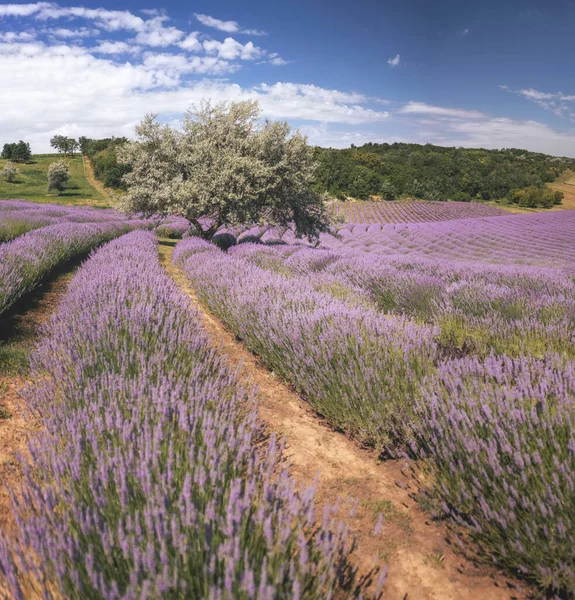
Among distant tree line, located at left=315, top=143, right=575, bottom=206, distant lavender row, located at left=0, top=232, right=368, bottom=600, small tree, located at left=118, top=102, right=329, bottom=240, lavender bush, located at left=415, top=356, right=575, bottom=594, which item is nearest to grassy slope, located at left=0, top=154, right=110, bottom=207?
distant tree line, located at left=315, top=143, right=575, bottom=206

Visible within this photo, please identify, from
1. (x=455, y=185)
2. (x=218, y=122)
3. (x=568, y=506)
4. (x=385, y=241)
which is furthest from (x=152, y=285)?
(x=455, y=185)

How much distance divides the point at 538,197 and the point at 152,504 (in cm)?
4998

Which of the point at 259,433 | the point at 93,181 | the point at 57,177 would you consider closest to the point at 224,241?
the point at 259,433

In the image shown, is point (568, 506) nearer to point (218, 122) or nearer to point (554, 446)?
point (554, 446)

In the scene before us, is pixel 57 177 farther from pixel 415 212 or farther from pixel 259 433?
pixel 259 433

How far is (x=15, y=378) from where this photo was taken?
3.14m

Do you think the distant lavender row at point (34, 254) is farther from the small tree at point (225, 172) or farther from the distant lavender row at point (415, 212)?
the distant lavender row at point (415, 212)

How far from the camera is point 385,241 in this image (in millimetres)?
18297

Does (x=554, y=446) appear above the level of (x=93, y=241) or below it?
below

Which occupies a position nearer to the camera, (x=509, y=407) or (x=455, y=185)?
(x=509, y=407)

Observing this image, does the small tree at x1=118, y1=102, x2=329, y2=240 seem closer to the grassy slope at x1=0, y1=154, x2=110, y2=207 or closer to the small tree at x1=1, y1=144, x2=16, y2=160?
the grassy slope at x1=0, y1=154, x2=110, y2=207

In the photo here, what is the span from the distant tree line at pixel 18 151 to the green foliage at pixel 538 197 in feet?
241

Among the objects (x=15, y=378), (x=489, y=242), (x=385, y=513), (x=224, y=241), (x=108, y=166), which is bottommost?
(x=385, y=513)

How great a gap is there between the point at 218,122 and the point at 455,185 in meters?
46.3
